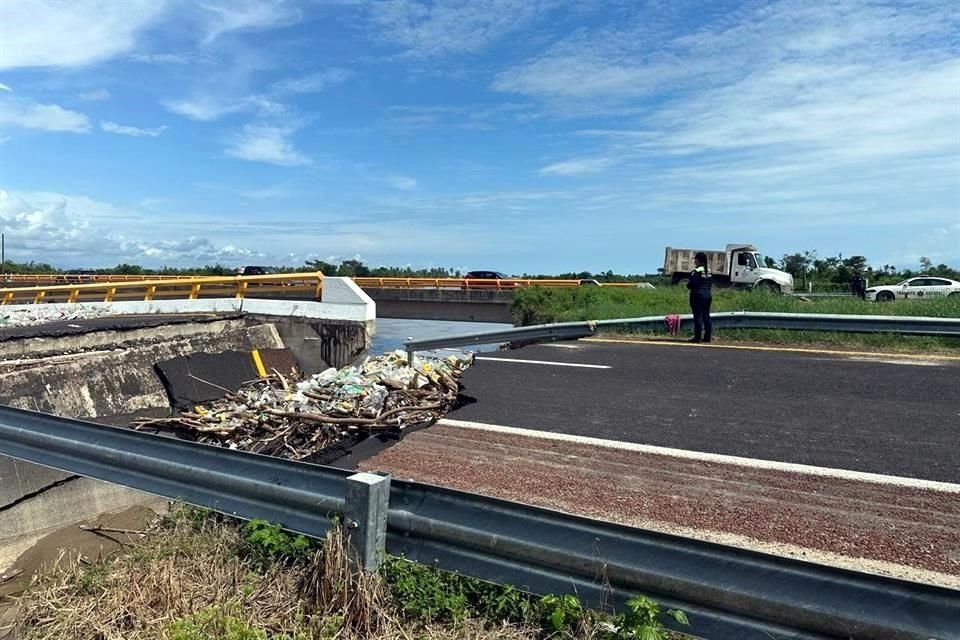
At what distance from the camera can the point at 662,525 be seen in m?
4.38

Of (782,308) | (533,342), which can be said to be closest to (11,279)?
(533,342)

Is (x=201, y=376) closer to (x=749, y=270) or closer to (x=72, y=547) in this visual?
(x=72, y=547)

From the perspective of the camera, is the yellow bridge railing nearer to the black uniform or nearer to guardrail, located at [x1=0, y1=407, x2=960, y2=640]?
the black uniform

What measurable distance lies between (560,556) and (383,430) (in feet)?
15.6

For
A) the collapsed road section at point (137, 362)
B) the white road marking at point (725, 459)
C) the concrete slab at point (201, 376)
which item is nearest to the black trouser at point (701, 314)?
the white road marking at point (725, 459)

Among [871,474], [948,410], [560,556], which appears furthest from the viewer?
[948,410]

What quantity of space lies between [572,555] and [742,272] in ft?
137

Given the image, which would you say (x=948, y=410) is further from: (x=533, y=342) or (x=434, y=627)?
(x=533, y=342)

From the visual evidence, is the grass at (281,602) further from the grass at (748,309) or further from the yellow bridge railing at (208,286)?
the yellow bridge railing at (208,286)

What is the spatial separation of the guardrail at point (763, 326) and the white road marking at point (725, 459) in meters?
4.10

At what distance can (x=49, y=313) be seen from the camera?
19.7 metres

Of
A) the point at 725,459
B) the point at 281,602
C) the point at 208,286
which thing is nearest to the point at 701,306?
the point at 725,459

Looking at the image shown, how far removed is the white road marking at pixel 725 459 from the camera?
5137 millimetres

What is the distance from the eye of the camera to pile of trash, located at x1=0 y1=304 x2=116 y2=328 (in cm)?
1881
